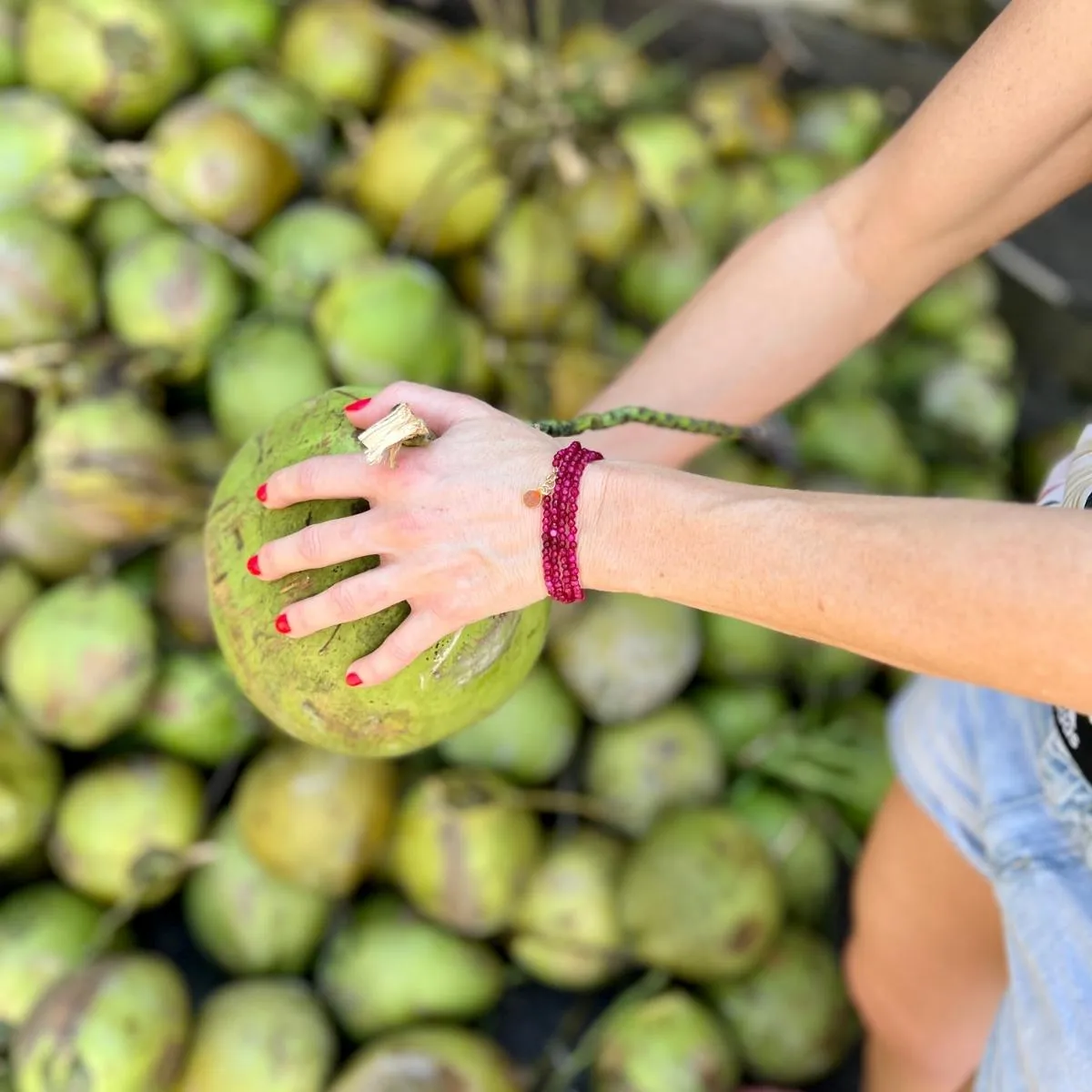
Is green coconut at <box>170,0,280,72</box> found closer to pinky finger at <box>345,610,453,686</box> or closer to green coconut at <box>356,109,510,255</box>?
green coconut at <box>356,109,510,255</box>

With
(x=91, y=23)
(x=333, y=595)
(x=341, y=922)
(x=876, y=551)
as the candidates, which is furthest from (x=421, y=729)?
(x=91, y=23)

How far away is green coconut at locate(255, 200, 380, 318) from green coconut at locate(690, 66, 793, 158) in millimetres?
1012

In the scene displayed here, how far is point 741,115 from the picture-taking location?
248 centimetres

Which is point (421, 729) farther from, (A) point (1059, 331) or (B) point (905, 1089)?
(A) point (1059, 331)

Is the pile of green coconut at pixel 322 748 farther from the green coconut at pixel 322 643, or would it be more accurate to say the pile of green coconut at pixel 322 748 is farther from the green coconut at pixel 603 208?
the green coconut at pixel 322 643

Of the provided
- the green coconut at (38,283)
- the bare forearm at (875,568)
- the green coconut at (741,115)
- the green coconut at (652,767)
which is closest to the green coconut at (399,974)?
the green coconut at (652,767)

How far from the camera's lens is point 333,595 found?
2.86 ft

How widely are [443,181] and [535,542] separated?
4.02 feet

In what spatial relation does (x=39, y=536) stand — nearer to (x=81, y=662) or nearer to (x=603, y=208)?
(x=81, y=662)

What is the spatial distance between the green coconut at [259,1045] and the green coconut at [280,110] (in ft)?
4.99

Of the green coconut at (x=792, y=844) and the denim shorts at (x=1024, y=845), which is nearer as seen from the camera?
the denim shorts at (x=1024, y=845)

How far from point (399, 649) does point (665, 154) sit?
166cm

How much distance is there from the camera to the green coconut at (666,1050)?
60.2 inches

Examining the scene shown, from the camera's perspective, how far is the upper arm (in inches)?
35.7
